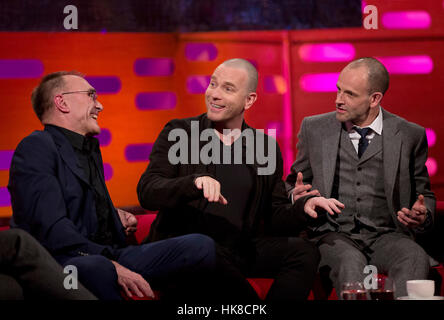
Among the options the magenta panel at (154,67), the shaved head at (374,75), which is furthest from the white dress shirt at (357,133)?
the magenta panel at (154,67)

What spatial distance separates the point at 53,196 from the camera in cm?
235

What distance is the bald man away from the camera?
2609mm

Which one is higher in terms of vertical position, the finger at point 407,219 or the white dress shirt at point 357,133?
the white dress shirt at point 357,133

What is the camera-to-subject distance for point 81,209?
2.50 m

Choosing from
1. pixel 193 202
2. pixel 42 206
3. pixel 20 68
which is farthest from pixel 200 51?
pixel 42 206

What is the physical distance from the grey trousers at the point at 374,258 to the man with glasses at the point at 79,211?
647mm

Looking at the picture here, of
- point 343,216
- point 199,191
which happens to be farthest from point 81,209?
point 343,216

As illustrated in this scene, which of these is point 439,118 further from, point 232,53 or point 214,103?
point 214,103

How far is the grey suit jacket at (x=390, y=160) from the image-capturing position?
2.93 m

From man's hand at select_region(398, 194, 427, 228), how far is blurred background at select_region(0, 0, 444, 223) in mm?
1116

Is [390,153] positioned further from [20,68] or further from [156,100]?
[20,68]

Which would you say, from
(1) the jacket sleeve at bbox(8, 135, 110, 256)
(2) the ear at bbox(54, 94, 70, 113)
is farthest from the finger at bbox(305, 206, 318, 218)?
(2) the ear at bbox(54, 94, 70, 113)

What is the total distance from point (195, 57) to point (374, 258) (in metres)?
1.64

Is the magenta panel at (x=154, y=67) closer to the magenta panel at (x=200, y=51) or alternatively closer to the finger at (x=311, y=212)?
the magenta panel at (x=200, y=51)
